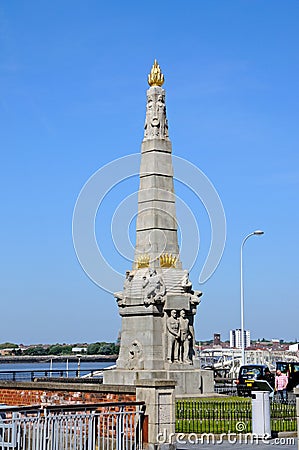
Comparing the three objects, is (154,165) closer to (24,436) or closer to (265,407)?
(265,407)

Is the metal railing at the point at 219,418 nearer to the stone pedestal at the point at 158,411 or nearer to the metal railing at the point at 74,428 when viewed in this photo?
the stone pedestal at the point at 158,411

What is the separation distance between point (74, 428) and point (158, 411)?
2.14 m

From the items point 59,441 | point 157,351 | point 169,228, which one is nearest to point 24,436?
point 59,441

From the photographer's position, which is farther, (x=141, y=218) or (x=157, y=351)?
(x=141, y=218)

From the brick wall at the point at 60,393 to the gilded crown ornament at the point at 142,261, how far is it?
9.29 m

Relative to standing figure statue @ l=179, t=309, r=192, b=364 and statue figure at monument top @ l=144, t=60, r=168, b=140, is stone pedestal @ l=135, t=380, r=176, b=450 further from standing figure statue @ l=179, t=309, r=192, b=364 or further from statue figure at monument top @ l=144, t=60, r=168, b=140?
statue figure at monument top @ l=144, t=60, r=168, b=140

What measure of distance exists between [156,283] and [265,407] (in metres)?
10.5

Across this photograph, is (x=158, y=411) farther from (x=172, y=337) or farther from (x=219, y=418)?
(x=172, y=337)

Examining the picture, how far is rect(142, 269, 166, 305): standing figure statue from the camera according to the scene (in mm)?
29203

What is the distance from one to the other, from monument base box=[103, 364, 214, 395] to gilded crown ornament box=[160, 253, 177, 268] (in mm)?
3965

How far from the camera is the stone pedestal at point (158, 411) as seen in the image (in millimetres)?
15062

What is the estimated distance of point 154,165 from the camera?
102 ft

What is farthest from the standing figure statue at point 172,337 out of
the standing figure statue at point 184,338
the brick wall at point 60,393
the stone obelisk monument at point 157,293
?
the brick wall at point 60,393

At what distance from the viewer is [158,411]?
15172mm
